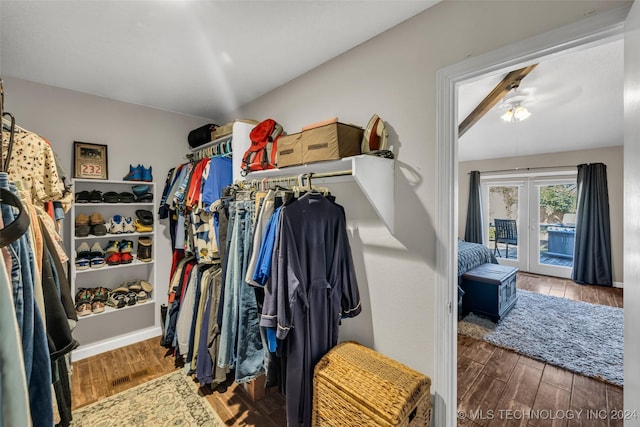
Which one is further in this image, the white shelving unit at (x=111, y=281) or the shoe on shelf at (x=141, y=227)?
the shoe on shelf at (x=141, y=227)

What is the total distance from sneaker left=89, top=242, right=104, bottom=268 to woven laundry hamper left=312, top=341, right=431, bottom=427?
2.28 metres

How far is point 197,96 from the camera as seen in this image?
2.57 m

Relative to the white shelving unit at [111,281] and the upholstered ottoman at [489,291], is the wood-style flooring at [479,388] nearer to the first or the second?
the white shelving unit at [111,281]

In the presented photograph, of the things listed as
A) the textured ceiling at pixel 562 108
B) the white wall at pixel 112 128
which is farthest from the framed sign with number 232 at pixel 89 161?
the textured ceiling at pixel 562 108

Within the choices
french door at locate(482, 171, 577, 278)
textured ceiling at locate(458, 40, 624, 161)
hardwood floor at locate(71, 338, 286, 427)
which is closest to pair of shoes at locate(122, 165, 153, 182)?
hardwood floor at locate(71, 338, 286, 427)

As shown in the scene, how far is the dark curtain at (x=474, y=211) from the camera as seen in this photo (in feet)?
20.4

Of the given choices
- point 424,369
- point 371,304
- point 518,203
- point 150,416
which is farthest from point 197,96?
point 518,203

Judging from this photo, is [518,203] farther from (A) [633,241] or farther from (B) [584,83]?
(A) [633,241]

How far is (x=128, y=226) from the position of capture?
2.68 meters

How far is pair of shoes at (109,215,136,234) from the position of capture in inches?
103

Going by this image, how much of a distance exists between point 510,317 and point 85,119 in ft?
16.6

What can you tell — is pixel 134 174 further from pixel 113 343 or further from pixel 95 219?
pixel 113 343

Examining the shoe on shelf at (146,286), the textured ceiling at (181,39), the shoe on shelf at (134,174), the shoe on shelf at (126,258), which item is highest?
the textured ceiling at (181,39)

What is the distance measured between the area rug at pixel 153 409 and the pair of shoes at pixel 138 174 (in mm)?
1830
